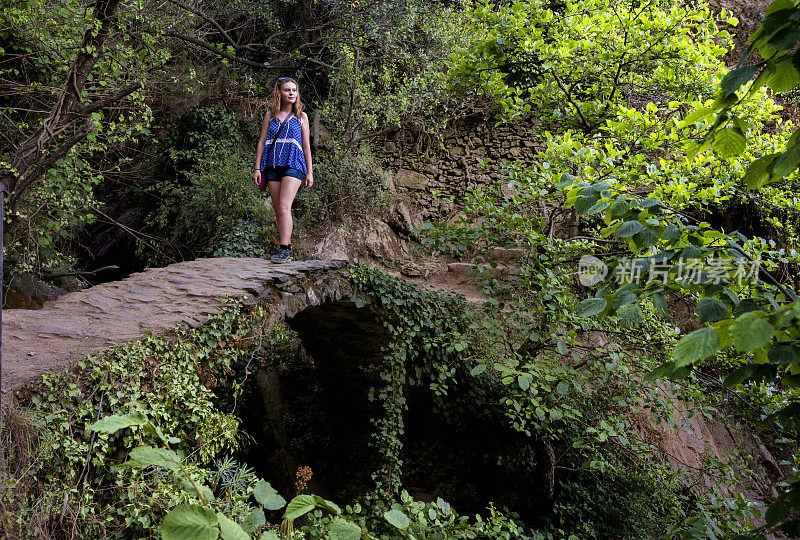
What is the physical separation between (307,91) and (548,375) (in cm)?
752

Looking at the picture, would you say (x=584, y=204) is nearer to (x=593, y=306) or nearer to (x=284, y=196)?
(x=593, y=306)

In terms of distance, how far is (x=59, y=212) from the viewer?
5074mm

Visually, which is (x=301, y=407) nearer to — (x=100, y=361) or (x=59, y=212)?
(x=59, y=212)

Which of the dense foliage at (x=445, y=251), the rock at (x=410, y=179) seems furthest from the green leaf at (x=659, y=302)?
the rock at (x=410, y=179)

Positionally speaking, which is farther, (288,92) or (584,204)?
(288,92)

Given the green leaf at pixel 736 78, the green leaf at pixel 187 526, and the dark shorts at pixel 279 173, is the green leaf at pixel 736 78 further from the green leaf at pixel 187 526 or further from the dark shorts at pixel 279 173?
Answer: the dark shorts at pixel 279 173

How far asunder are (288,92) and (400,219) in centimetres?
486

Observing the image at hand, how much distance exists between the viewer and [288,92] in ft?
14.1

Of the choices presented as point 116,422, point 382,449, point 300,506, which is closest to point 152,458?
point 116,422

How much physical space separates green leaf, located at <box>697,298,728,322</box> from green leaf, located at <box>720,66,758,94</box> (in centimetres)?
61

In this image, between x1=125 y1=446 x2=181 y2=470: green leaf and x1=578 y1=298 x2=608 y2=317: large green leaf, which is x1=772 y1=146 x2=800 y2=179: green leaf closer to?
x1=578 y1=298 x2=608 y2=317: large green leaf

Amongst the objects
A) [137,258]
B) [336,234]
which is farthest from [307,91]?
[137,258]

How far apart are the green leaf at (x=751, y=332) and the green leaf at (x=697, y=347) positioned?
5cm

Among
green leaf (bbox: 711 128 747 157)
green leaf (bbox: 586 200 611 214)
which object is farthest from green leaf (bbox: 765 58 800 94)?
green leaf (bbox: 586 200 611 214)
